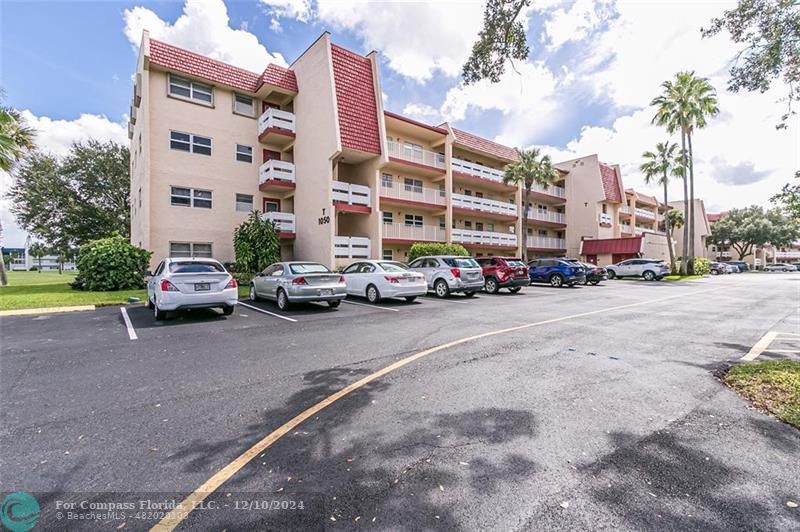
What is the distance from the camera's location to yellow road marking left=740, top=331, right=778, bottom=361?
6.07 m

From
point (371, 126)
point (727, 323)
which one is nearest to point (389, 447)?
point (727, 323)

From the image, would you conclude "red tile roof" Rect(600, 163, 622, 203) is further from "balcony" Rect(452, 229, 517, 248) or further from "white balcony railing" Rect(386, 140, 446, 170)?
"white balcony railing" Rect(386, 140, 446, 170)

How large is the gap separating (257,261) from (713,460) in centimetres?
1750

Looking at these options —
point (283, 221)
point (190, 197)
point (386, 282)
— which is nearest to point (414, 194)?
point (283, 221)

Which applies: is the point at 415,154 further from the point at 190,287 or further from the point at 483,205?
the point at 190,287

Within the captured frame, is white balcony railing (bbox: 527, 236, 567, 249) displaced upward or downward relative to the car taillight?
upward

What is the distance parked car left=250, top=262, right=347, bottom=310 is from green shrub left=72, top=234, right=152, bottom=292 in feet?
25.6

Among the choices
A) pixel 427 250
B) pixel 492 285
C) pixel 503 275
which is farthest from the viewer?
pixel 427 250

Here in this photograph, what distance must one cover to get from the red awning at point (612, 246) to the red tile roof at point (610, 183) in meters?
4.57

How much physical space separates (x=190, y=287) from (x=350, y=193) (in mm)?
11605

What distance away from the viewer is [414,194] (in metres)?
23.2

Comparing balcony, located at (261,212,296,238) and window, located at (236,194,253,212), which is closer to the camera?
balcony, located at (261,212,296,238)

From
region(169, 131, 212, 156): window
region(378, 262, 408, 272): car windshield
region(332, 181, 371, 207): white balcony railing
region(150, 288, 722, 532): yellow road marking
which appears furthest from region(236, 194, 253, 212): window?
region(150, 288, 722, 532): yellow road marking

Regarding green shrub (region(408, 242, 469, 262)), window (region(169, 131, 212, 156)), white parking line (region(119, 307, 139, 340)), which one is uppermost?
window (region(169, 131, 212, 156))
